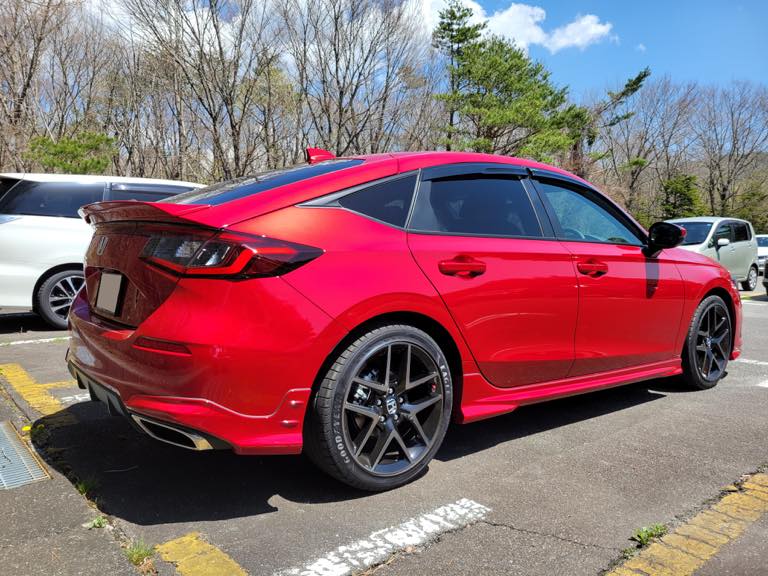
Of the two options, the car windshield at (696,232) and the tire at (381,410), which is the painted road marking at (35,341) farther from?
the car windshield at (696,232)

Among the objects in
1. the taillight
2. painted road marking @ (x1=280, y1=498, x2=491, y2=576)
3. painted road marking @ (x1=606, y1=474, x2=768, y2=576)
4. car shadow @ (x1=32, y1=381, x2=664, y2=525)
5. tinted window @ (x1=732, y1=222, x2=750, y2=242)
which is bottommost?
painted road marking @ (x1=606, y1=474, x2=768, y2=576)

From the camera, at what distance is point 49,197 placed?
250 inches

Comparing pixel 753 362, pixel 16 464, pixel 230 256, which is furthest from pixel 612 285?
pixel 16 464

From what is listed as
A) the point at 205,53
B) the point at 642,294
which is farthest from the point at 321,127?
the point at 642,294

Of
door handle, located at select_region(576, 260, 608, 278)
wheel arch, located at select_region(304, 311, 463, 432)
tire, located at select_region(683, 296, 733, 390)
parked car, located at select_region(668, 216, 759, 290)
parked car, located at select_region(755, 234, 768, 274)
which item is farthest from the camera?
parked car, located at select_region(755, 234, 768, 274)

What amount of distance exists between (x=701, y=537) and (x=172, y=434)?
208cm

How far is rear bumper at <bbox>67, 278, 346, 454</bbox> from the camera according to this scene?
2.20 meters

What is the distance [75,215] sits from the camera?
650 cm

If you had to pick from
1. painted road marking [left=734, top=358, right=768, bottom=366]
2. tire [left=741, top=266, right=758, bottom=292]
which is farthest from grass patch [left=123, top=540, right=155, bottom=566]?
tire [left=741, top=266, right=758, bottom=292]


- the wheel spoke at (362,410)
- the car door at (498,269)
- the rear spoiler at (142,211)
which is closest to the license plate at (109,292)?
the rear spoiler at (142,211)

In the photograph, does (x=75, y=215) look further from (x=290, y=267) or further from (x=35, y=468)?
(x=290, y=267)

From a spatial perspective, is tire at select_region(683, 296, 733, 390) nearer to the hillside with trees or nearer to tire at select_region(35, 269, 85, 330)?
tire at select_region(35, 269, 85, 330)

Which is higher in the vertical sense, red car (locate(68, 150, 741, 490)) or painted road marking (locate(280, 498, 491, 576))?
red car (locate(68, 150, 741, 490))

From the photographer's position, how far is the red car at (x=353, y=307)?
7.37ft
